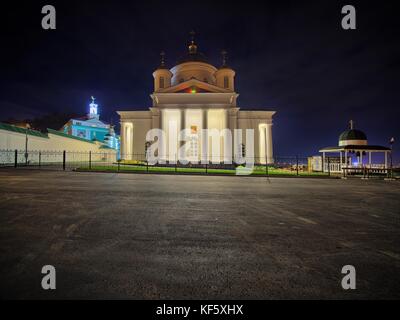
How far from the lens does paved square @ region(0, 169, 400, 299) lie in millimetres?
2139

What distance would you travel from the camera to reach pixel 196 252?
3.06 metres

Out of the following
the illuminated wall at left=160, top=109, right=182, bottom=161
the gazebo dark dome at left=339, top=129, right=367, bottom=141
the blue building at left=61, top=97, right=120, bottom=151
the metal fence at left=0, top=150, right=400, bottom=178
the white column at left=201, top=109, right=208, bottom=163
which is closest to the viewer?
the metal fence at left=0, top=150, right=400, bottom=178

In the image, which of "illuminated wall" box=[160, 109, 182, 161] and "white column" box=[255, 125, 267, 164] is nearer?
"illuminated wall" box=[160, 109, 182, 161]

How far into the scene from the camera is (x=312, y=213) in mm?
5500

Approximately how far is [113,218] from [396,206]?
861 cm

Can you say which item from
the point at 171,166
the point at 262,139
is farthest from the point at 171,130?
the point at 262,139

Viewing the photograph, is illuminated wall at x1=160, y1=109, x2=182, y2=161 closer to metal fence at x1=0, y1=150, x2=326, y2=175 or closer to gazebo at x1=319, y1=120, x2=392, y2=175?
metal fence at x1=0, y1=150, x2=326, y2=175

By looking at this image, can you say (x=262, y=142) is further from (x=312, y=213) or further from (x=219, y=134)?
(x=312, y=213)

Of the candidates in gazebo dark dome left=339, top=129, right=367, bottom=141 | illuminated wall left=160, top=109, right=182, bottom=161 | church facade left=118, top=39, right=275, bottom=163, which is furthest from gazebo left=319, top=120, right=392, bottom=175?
illuminated wall left=160, top=109, right=182, bottom=161

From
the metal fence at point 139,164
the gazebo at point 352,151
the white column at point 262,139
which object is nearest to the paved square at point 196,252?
the metal fence at point 139,164

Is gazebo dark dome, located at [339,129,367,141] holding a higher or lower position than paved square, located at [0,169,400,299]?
higher

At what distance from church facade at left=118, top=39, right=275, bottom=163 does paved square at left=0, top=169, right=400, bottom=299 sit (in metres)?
24.7

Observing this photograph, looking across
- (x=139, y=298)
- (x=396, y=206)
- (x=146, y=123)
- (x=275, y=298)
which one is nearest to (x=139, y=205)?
(x=139, y=298)

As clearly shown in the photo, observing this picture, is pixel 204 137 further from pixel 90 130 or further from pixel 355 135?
pixel 90 130
